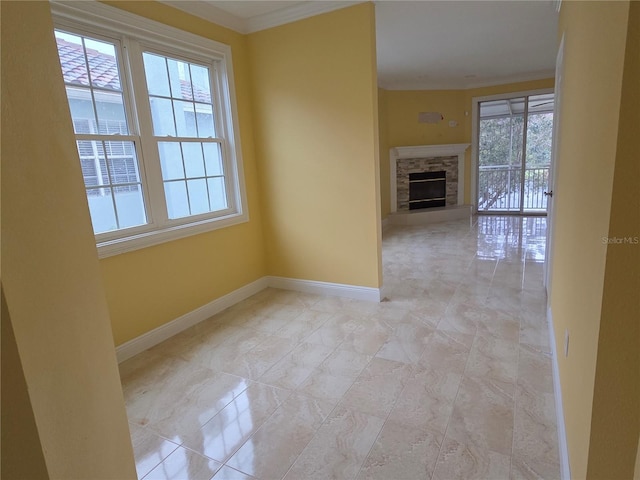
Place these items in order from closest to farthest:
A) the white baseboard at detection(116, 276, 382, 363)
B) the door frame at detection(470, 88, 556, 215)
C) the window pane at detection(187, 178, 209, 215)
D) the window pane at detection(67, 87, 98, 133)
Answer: the window pane at detection(67, 87, 98, 133) < the white baseboard at detection(116, 276, 382, 363) < the window pane at detection(187, 178, 209, 215) < the door frame at detection(470, 88, 556, 215)

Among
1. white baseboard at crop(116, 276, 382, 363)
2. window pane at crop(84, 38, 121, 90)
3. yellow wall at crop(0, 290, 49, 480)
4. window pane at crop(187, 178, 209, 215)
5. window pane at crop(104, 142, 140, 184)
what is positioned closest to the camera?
yellow wall at crop(0, 290, 49, 480)

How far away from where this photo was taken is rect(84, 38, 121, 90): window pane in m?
2.47

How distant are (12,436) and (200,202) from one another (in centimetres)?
287

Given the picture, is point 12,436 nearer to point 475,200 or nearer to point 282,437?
point 282,437

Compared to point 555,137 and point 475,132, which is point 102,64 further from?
point 475,132

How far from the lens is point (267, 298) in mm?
3756

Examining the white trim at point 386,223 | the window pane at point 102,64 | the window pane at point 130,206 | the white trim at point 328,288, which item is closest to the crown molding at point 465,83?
the white trim at point 386,223

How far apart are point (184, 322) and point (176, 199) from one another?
104cm

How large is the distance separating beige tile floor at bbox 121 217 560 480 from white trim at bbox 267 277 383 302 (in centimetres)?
12

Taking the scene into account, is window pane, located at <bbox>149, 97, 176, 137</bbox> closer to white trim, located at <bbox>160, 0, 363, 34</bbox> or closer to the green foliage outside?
white trim, located at <bbox>160, 0, 363, 34</bbox>

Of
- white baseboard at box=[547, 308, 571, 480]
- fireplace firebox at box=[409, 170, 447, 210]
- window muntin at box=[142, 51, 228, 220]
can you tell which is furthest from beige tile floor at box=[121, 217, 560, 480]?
fireplace firebox at box=[409, 170, 447, 210]

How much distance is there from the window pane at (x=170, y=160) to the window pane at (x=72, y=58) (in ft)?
2.23

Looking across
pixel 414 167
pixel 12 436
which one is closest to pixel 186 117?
pixel 12 436

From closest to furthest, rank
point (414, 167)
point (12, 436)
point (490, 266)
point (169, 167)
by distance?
point (12, 436)
point (169, 167)
point (490, 266)
point (414, 167)
